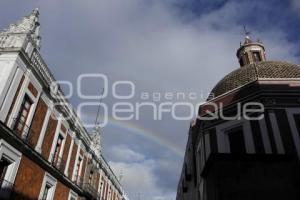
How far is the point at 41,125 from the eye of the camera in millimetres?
18219

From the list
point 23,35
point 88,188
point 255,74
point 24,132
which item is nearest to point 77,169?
point 88,188

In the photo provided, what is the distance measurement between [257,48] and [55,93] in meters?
20.7

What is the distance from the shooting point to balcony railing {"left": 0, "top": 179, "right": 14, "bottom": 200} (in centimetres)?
1402

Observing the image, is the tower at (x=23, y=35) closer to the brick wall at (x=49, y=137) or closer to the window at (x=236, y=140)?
the brick wall at (x=49, y=137)

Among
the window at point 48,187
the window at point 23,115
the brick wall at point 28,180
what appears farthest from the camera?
the window at point 48,187

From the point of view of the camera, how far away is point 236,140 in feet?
54.6

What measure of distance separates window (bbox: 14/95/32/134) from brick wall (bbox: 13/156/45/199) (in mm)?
1725

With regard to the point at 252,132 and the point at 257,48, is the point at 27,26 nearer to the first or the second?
the point at 252,132

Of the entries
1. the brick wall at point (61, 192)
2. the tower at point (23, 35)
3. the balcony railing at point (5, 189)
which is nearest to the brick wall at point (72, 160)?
the brick wall at point (61, 192)

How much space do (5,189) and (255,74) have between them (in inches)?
678

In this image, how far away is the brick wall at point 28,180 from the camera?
15438 millimetres

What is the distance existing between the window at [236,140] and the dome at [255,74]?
4.04 m

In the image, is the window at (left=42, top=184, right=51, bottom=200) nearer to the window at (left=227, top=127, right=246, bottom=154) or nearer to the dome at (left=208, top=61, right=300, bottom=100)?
the window at (left=227, top=127, right=246, bottom=154)

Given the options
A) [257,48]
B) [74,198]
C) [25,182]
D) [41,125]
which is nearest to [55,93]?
[41,125]
